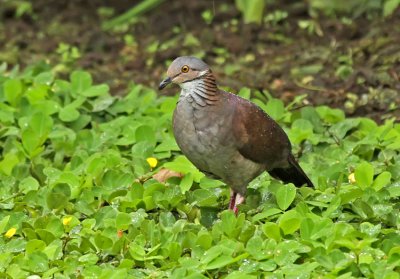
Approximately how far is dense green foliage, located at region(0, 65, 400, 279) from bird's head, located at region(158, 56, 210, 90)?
0.80m

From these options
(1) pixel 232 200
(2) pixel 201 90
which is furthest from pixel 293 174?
(2) pixel 201 90

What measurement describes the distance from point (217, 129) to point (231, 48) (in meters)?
4.02

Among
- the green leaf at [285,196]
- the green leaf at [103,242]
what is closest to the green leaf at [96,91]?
the green leaf at [285,196]

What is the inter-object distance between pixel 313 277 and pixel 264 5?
19.2 ft

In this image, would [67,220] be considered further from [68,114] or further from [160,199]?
[68,114]

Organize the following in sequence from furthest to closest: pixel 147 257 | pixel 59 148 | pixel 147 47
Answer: pixel 147 47 → pixel 59 148 → pixel 147 257

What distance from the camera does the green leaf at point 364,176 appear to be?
6992 mm

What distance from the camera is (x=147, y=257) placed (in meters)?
6.23

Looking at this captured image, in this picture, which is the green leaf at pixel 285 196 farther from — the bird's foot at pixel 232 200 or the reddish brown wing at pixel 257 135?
the bird's foot at pixel 232 200

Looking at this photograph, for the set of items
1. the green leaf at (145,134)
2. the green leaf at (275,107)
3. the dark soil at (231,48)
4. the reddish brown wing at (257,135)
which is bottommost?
the dark soil at (231,48)

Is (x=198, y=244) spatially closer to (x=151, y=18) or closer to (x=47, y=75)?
(x=47, y=75)

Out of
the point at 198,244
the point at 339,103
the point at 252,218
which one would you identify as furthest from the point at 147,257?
the point at 339,103

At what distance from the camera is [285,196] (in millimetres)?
6750

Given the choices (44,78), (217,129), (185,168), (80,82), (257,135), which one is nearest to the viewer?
(217,129)
